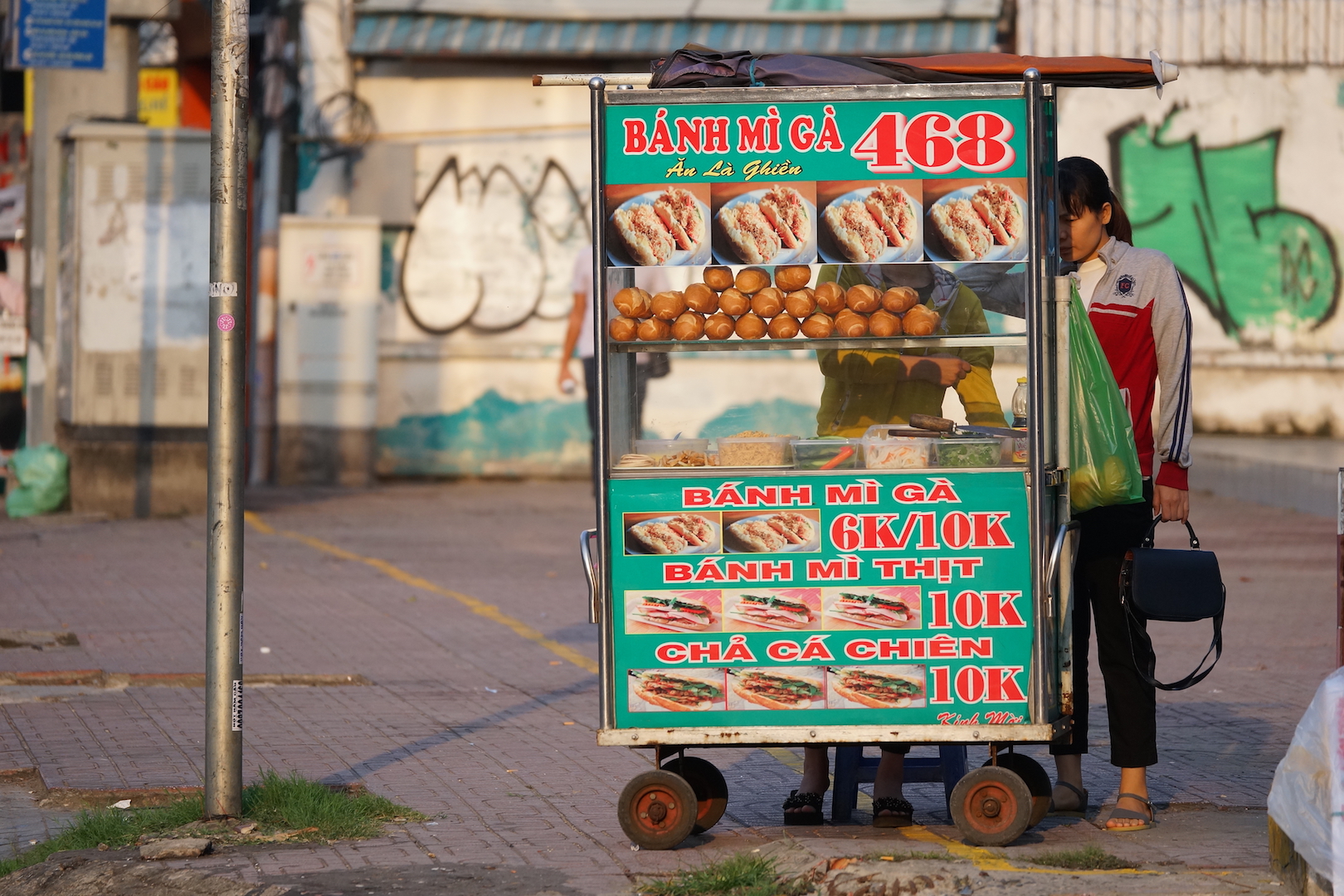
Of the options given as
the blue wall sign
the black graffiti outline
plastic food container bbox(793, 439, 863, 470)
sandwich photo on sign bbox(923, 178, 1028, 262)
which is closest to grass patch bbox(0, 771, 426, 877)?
plastic food container bbox(793, 439, 863, 470)

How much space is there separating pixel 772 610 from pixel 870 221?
3.80ft

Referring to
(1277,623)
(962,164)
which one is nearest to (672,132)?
(962,164)

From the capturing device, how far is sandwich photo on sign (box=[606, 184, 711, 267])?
521 centimetres

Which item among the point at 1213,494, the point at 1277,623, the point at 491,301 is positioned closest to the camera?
the point at 1277,623

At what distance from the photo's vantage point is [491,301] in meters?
17.7

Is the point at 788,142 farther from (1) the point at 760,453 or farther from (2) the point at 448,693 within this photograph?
(2) the point at 448,693

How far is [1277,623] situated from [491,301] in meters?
9.60

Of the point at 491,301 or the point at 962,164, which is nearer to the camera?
the point at 962,164

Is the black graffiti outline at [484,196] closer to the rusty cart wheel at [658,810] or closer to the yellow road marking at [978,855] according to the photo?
the yellow road marking at [978,855]

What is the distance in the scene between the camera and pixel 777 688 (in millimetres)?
5191

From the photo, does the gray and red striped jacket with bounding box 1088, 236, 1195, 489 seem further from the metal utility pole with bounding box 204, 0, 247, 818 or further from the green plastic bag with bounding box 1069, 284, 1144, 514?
the metal utility pole with bounding box 204, 0, 247, 818

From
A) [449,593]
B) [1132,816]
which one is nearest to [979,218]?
[1132,816]

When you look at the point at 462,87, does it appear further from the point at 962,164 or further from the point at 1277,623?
the point at 962,164

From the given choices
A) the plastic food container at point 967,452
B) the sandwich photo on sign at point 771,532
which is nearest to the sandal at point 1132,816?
the plastic food container at point 967,452
